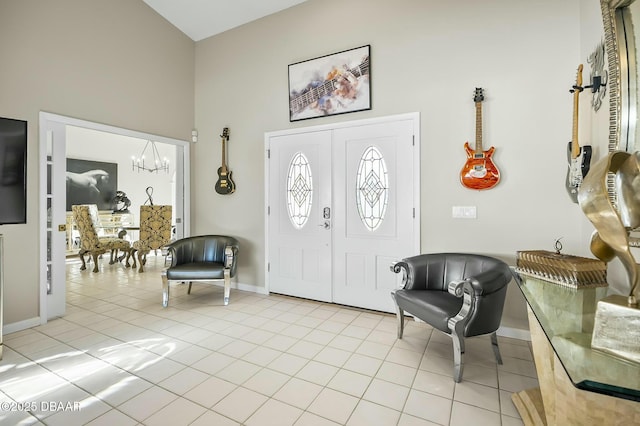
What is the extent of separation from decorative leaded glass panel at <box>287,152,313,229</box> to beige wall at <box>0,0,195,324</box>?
204 centimetres

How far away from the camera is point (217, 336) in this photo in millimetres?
2863

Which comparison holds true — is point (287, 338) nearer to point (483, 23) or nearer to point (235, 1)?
point (483, 23)

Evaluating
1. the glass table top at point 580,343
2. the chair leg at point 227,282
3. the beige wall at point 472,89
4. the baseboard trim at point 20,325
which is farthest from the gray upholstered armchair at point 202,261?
the glass table top at point 580,343

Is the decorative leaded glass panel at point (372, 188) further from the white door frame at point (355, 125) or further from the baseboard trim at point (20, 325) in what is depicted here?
the baseboard trim at point (20, 325)

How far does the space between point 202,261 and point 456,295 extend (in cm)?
327

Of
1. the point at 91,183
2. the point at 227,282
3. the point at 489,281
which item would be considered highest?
the point at 91,183

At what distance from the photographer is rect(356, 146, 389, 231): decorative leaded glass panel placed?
3414 mm

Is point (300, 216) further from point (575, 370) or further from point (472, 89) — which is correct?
point (575, 370)

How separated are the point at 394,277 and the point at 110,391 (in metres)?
2.65

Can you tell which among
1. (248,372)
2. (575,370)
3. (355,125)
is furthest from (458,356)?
(355,125)

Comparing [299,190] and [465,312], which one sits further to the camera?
[299,190]

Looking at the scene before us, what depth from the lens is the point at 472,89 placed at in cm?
297

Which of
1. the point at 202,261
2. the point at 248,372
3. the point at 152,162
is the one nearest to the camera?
the point at 248,372

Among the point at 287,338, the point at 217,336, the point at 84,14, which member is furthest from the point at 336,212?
the point at 84,14
